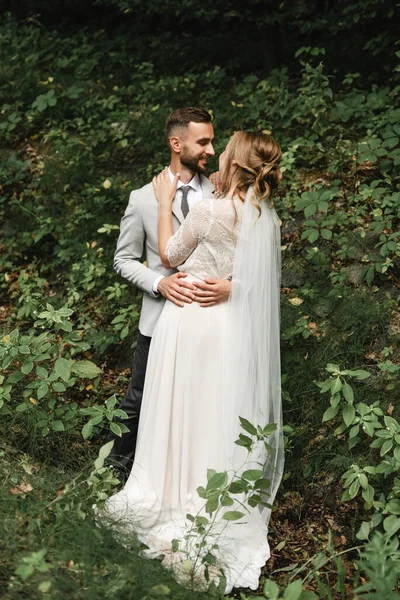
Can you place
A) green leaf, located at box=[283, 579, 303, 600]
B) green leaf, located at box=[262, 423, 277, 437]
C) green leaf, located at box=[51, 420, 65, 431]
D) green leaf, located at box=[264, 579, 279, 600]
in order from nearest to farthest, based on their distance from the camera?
1. green leaf, located at box=[264, 579, 279, 600]
2. green leaf, located at box=[283, 579, 303, 600]
3. green leaf, located at box=[262, 423, 277, 437]
4. green leaf, located at box=[51, 420, 65, 431]

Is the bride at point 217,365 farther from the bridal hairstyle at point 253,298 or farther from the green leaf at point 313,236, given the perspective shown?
the green leaf at point 313,236

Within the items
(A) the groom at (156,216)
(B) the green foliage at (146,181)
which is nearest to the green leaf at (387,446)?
(B) the green foliage at (146,181)

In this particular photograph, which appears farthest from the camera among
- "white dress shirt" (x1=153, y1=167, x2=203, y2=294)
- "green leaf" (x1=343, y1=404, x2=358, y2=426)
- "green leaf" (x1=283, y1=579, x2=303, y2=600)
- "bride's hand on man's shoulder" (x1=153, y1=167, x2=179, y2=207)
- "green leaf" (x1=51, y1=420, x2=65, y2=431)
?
"green leaf" (x1=51, y1=420, x2=65, y2=431)

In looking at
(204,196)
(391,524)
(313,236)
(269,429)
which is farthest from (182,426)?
(313,236)

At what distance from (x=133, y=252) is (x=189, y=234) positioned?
616 mm

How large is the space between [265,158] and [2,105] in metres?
5.67

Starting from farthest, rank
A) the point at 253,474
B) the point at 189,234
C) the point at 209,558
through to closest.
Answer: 1. the point at 189,234
2. the point at 253,474
3. the point at 209,558

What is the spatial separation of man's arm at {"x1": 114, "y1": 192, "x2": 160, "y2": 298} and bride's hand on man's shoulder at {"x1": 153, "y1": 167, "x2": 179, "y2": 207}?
0.54 ft

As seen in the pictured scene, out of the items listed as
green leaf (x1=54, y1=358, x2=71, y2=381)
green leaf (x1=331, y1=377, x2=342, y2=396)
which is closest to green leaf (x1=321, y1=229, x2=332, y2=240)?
green leaf (x1=331, y1=377, x2=342, y2=396)

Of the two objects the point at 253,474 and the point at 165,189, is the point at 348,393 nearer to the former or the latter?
the point at 253,474

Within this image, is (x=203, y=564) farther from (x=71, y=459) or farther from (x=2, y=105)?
(x=2, y=105)

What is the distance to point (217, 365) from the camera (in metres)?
4.27

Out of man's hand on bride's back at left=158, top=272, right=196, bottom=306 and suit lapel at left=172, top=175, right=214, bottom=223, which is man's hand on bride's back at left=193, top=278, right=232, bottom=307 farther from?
suit lapel at left=172, top=175, right=214, bottom=223

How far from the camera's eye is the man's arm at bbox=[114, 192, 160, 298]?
4.51 meters
